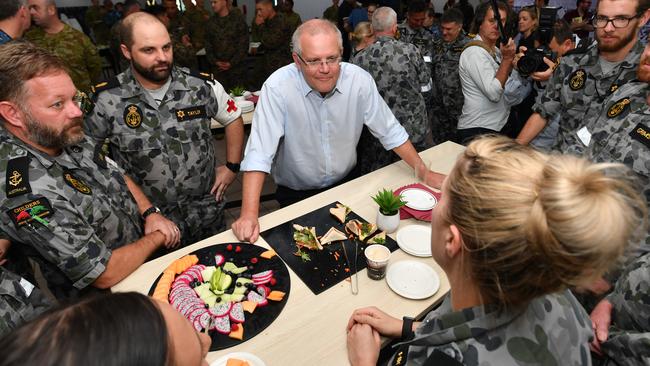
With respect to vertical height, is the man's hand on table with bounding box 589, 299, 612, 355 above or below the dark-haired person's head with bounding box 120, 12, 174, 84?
below

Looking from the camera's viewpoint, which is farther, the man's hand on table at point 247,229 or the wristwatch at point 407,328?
the man's hand on table at point 247,229

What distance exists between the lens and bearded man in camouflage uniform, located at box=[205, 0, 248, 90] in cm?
538

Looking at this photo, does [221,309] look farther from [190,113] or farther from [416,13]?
[416,13]

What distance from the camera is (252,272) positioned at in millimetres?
1509

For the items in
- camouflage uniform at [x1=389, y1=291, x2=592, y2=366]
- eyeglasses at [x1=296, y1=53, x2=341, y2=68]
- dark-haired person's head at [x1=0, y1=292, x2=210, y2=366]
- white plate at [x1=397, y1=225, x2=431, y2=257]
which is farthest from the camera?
eyeglasses at [x1=296, y1=53, x2=341, y2=68]

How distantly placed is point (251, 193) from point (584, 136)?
189cm

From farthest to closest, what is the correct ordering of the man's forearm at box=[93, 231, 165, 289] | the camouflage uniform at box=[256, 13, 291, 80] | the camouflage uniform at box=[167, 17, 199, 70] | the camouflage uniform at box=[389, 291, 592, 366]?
the camouflage uniform at box=[256, 13, 291, 80] → the camouflage uniform at box=[167, 17, 199, 70] → the man's forearm at box=[93, 231, 165, 289] → the camouflage uniform at box=[389, 291, 592, 366]

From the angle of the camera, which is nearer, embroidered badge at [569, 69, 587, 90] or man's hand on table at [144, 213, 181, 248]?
man's hand on table at [144, 213, 181, 248]

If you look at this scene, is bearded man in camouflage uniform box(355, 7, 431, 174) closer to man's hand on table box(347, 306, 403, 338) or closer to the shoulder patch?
man's hand on table box(347, 306, 403, 338)

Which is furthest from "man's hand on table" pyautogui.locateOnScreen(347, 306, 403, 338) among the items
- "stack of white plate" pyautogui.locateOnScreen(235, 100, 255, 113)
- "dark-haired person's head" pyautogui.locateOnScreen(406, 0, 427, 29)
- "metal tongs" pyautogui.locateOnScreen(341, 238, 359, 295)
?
"dark-haired person's head" pyautogui.locateOnScreen(406, 0, 427, 29)

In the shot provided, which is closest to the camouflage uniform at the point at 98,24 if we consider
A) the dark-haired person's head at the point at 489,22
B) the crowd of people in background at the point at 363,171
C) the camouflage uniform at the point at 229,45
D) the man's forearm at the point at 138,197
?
the camouflage uniform at the point at 229,45

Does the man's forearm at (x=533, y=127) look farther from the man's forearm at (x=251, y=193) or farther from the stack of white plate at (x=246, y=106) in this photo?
the stack of white plate at (x=246, y=106)

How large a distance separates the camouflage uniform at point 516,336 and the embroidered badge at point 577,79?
6.41 feet

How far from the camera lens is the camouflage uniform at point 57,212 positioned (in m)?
1.40
